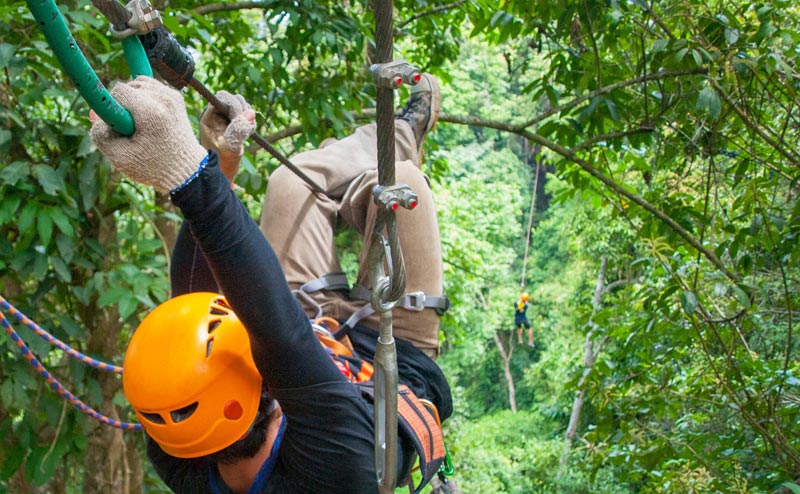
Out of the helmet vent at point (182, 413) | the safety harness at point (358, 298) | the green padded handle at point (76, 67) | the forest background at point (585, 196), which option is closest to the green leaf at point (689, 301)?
the forest background at point (585, 196)

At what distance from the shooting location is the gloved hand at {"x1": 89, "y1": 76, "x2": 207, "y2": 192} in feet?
3.46

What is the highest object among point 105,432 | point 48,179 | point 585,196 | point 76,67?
point 76,67

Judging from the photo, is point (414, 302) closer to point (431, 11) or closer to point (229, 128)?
point (229, 128)

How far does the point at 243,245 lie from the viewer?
117 centimetres

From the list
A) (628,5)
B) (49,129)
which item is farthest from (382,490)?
(628,5)

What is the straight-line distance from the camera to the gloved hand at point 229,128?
1360mm

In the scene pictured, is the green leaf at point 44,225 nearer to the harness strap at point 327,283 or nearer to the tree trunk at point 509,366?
the harness strap at point 327,283

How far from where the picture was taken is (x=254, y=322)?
1.23 m

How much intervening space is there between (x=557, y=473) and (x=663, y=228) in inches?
386

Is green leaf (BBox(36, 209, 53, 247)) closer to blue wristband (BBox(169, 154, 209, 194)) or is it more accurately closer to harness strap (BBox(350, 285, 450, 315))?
harness strap (BBox(350, 285, 450, 315))

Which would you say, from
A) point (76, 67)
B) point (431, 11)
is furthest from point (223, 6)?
point (76, 67)

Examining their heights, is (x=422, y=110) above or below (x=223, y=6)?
below

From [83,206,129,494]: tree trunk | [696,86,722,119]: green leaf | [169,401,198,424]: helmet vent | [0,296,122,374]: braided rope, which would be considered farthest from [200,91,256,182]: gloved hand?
[696,86,722,119]: green leaf

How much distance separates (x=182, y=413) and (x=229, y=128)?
1.62 ft
